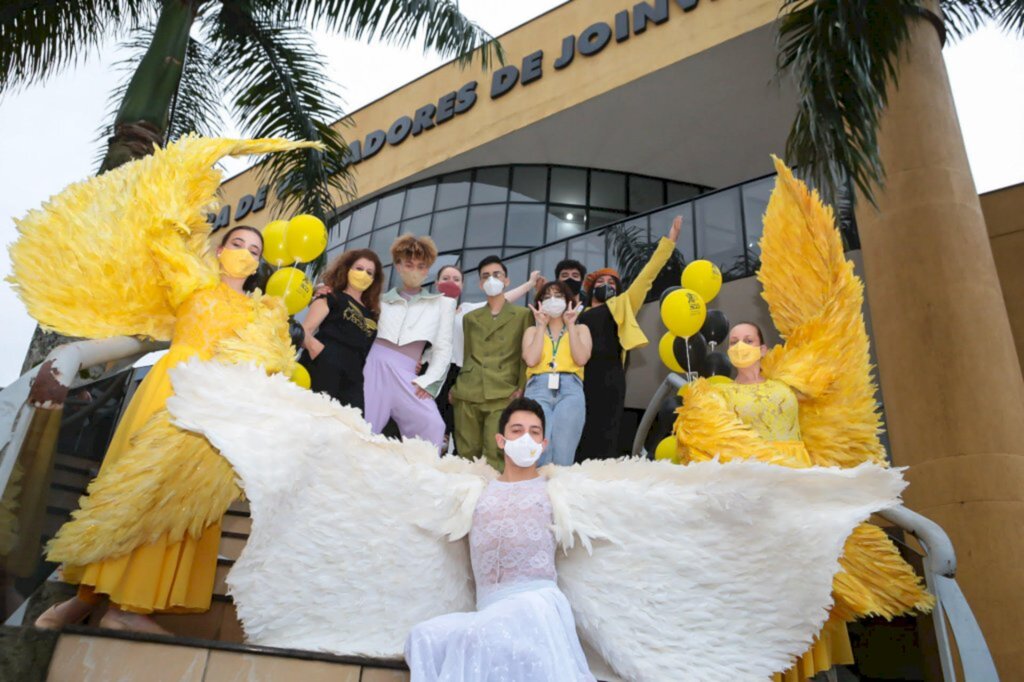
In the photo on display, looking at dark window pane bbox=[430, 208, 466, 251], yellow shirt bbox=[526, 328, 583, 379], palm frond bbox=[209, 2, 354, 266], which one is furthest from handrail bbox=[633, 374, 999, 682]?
dark window pane bbox=[430, 208, 466, 251]

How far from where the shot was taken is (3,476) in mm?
2076

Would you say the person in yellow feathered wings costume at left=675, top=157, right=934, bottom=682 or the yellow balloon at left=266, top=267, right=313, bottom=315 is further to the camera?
the yellow balloon at left=266, top=267, right=313, bottom=315

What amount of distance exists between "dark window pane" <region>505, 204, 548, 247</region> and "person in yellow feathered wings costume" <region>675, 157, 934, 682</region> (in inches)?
348

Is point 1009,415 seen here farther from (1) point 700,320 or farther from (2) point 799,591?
(2) point 799,591

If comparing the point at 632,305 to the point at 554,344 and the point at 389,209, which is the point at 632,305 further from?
the point at 389,209

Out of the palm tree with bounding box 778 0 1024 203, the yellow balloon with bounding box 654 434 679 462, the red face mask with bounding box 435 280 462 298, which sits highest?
the palm tree with bounding box 778 0 1024 203

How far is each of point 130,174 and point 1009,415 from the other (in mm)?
5037

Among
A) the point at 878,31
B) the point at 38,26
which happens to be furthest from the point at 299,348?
the point at 878,31

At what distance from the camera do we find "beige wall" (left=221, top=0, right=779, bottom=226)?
8961 mm

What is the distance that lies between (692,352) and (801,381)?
5.76 ft

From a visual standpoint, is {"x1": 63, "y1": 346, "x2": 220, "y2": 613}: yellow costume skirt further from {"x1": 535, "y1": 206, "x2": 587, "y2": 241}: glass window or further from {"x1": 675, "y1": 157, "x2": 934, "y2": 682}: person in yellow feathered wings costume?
{"x1": 535, "y1": 206, "x2": 587, "y2": 241}: glass window

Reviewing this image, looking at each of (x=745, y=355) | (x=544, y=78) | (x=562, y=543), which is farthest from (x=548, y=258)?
(x=562, y=543)

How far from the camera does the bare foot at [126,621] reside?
2340 mm

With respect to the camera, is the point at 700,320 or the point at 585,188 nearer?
the point at 700,320
